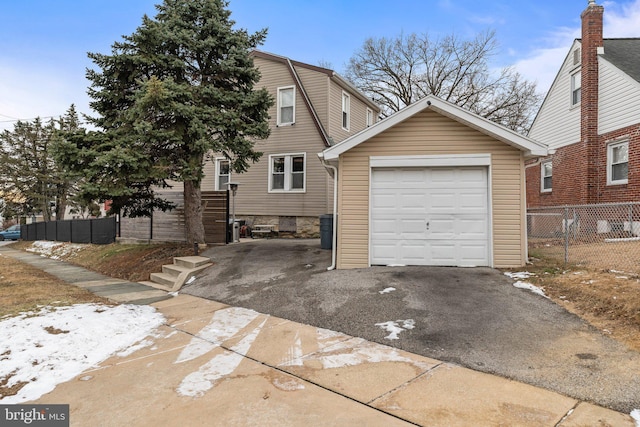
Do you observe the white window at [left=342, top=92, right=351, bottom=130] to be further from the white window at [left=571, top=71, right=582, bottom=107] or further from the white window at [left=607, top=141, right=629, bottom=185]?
the white window at [left=607, top=141, right=629, bottom=185]

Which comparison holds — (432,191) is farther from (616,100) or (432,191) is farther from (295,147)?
(616,100)

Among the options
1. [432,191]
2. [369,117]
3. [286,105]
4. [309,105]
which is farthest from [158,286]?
[369,117]

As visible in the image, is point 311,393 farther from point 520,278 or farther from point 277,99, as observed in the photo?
point 277,99

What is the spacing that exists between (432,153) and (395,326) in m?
4.53

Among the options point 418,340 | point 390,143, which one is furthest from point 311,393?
point 390,143

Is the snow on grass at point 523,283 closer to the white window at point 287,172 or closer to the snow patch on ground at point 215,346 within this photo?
the snow patch on ground at point 215,346

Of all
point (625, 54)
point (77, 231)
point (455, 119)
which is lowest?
point (77, 231)

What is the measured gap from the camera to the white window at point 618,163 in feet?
41.1

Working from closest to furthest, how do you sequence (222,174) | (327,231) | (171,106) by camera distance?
(171,106) < (327,231) < (222,174)

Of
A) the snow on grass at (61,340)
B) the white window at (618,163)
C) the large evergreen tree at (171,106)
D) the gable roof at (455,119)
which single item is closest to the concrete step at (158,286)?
the snow on grass at (61,340)

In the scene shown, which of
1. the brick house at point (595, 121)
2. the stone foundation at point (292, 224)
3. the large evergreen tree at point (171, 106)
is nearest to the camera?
the large evergreen tree at point (171, 106)

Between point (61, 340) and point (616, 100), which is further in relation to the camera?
point (616, 100)

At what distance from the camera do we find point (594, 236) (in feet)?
36.7

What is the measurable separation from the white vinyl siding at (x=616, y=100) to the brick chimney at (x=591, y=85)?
0.69ft
